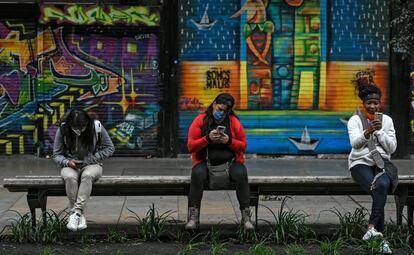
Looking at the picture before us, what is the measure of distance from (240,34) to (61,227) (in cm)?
684

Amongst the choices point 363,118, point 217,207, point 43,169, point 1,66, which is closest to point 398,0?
point 363,118

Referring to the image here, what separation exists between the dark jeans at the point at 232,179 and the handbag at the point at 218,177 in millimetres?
46

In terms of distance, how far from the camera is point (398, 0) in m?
8.80

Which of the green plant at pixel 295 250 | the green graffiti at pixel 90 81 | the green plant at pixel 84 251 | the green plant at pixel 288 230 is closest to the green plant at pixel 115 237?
the green plant at pixel 84 251

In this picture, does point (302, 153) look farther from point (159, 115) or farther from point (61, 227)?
point (61, 227)

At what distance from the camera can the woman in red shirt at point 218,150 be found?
19.9 ft

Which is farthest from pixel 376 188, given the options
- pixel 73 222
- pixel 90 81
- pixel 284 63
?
pixel 90 81

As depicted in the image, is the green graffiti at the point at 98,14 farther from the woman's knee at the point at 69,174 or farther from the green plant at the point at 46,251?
the green plant at the point at 46,251

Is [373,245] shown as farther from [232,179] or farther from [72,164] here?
[72,164]

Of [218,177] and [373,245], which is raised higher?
[218,177]

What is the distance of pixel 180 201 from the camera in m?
8.04

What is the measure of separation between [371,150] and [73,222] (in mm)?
3108

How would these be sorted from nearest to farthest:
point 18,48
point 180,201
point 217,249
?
point 217,249 < point 180,201 < point 18,48

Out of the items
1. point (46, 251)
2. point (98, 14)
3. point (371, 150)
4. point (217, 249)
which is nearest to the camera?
point (46, 251)
